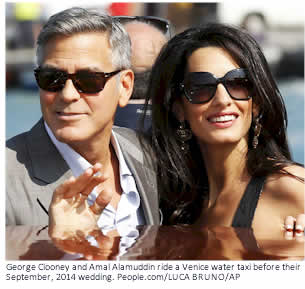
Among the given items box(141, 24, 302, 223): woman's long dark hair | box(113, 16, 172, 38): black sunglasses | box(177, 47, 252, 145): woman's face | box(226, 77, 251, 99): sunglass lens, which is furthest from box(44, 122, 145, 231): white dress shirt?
box(113, 16, 172, 38): black sunglasses

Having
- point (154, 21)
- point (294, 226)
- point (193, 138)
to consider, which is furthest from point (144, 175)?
point (154, 21)

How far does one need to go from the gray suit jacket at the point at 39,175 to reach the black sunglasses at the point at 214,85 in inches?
16.1

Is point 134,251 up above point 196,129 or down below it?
below

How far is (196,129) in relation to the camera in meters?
2.51

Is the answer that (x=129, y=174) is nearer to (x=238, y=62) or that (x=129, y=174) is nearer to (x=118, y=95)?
(x=118, y=95)

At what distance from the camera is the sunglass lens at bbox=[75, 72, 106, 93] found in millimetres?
2320

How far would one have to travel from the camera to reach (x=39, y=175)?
232 cm

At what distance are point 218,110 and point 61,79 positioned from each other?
0.64 metres

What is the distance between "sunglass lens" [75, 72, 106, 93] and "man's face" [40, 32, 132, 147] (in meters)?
0.02

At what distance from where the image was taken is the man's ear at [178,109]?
261 cm

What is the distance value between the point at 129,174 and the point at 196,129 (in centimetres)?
36

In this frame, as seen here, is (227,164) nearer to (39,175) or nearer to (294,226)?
(294,226)
